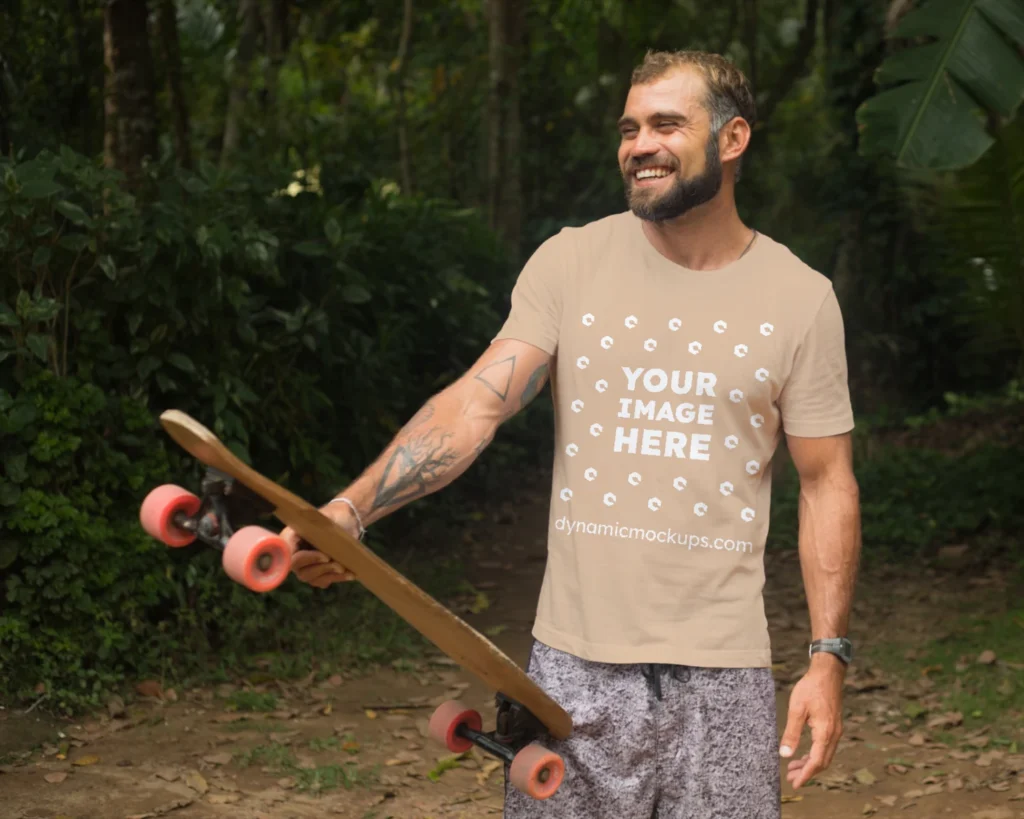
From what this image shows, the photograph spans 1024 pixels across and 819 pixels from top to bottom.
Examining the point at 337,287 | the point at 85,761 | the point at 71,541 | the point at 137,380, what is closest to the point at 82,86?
the point at 337,287

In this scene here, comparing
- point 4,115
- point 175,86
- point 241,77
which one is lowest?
point 4,115

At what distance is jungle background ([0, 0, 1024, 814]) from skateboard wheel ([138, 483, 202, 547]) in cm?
319

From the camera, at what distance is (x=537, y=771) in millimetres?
2449

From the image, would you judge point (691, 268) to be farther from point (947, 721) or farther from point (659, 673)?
point (947, 721)

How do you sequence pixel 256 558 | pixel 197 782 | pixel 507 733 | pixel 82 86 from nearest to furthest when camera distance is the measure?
pixel 256 558 → pixel 507 733 → pixel 197 782 → pixel 82 86

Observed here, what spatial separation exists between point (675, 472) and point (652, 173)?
1.99 ft

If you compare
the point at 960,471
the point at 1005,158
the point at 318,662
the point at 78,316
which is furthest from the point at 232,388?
the point at 960,471

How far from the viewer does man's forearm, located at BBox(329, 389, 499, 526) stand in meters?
2.51

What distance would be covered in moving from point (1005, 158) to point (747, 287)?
19.7 ft

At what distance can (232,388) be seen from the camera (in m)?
6.06

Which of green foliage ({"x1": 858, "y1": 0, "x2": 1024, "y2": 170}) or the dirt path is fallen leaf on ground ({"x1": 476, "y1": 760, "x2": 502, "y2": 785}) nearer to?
the dirt path

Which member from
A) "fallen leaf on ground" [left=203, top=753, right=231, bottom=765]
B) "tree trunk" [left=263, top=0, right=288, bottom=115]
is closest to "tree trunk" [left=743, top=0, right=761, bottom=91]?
"tree trunk" [left=263, top=0, right=288, bottom=115]

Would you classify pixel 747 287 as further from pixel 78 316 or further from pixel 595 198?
pixel 595 198

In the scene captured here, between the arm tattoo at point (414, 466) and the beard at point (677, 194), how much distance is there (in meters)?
0.60
